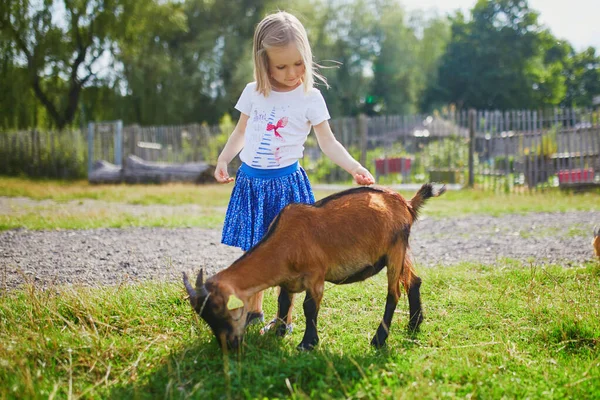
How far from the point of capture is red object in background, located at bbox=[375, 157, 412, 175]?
15.7 meters

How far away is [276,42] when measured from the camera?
3.23 meters

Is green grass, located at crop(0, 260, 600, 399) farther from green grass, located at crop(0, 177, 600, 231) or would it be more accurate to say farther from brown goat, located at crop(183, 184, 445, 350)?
green grass, located at crop(0, 177, 600, 231)

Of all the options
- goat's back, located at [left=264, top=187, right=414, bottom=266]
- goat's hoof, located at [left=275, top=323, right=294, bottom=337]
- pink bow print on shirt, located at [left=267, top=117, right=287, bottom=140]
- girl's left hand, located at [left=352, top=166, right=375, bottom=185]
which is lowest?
goat's hoof, located at [left=275, top=323, right=294, bottom=337]

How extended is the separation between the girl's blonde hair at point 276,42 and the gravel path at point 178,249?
1827 mm

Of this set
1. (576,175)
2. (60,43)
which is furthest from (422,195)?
(60,43)

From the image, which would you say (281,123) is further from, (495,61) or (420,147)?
(495,61)

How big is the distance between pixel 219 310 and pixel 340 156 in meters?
1.36

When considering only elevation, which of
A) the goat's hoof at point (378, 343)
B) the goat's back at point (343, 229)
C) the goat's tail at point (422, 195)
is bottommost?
the goat's hoof at point (378, 343)

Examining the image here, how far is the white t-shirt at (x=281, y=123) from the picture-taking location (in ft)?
11.3

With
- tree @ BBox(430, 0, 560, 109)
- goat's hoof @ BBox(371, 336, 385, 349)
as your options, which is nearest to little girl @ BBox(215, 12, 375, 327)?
goat's hoof @ BBox(371, 336, 385, 349)

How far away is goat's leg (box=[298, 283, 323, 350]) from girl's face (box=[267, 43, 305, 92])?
4.30 feet

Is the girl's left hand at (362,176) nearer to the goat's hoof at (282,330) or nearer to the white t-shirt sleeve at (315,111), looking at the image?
the white t-shirt sleeve at (315,111)

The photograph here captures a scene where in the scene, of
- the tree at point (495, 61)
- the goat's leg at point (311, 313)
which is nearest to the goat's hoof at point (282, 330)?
the goat's leg at point (311, 313)

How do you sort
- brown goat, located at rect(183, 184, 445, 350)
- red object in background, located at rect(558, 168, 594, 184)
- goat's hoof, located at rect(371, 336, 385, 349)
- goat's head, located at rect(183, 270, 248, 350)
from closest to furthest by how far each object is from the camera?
1. goat's head, located at rect(183, 270, 248, 350)
2. brown goat, located at rect(183, 184, 445, 350)
3. goat's hoof, located at rect(371, 336, 385, 349)
4. red object in background, located at rect(558, 168, 594, 184)
